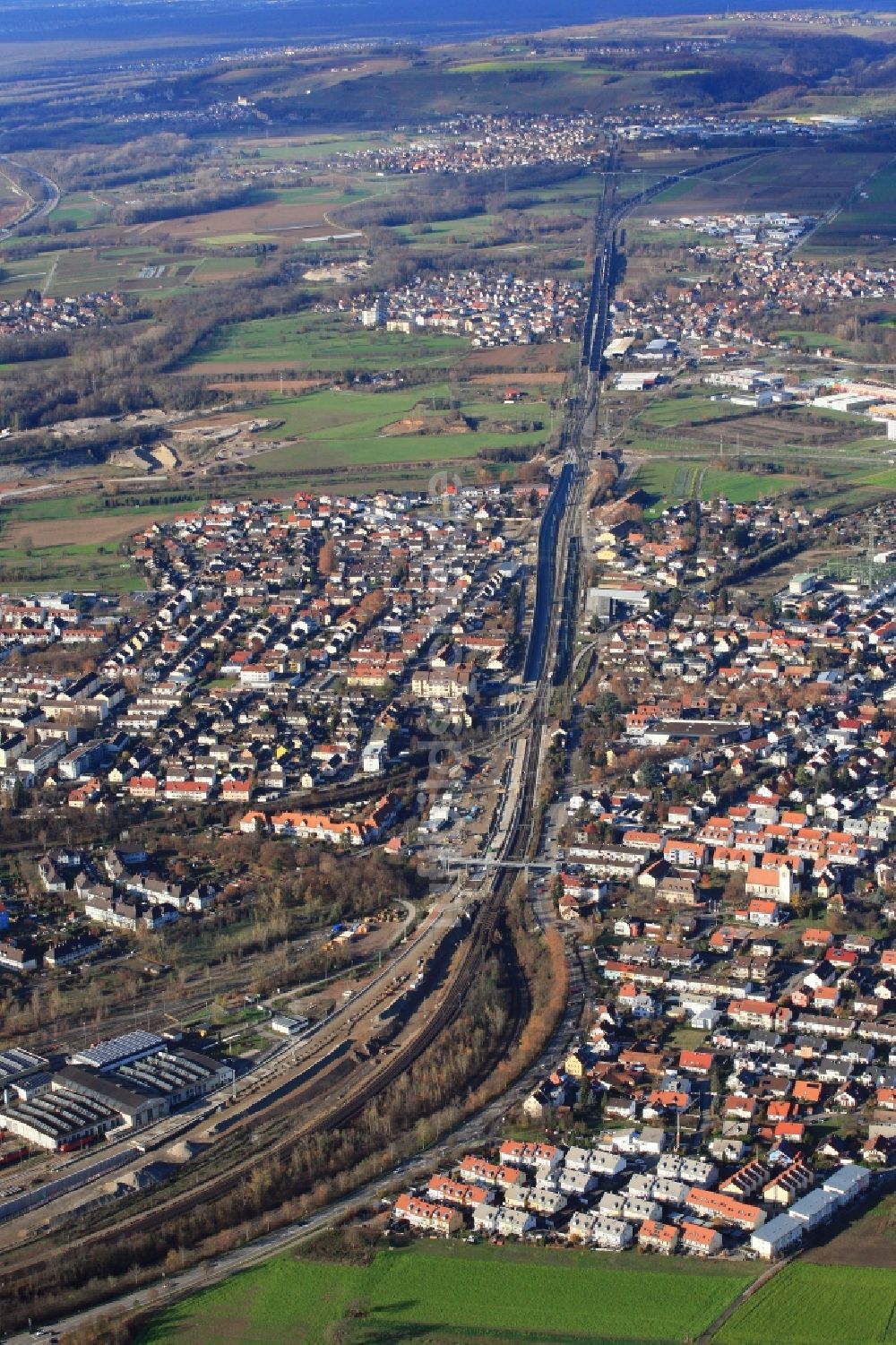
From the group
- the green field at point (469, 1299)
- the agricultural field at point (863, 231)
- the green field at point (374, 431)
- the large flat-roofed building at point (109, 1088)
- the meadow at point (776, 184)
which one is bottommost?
the green field at point (469, 1299)

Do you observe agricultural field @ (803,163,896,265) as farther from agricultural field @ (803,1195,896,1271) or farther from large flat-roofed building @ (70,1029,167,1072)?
agricultural field @ (803,1195,896,1271)

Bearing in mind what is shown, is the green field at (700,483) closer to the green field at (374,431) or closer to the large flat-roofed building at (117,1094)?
the green field at (374,431)

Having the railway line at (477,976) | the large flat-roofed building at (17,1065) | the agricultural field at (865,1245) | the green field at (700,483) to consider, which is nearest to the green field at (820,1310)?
the agricultural field at (865,1245)

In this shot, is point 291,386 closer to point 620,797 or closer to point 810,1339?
point 620,797

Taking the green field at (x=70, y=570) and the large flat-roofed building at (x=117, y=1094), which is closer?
the large flat-roofed building at (x=117, y=1094)

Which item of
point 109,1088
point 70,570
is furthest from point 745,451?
point 109,1088

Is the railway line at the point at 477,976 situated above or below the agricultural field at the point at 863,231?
below

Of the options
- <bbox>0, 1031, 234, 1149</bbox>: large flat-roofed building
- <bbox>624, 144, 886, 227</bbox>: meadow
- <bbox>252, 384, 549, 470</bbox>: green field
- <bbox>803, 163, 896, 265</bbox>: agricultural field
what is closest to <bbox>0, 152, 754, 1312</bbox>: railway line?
<bbox>0, 1031, 234, 1149</bbox>: large flat-roofed building
